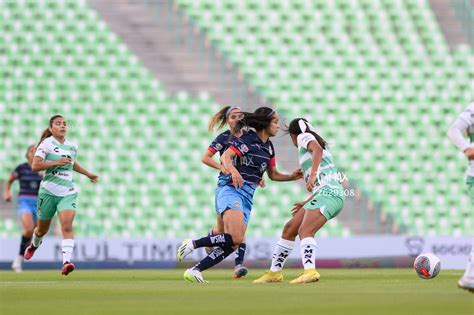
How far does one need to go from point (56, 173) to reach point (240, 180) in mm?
3248

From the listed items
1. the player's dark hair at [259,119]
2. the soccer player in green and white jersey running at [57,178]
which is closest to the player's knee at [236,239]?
the player's dark hair at [259,119]

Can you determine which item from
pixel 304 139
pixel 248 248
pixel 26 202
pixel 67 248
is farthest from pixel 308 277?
pixel 248 248

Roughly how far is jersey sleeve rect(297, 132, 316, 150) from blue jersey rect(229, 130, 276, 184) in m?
1.00

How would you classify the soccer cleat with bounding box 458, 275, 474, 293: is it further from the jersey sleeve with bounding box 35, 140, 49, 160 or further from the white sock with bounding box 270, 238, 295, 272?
the jersey sleeve with bounding box 35, 140, 49, 160

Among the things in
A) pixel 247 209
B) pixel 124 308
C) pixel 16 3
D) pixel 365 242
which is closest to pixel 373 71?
pixel 365 242

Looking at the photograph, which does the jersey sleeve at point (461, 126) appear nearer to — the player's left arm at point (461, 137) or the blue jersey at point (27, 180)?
the player's left arm at point (461, 137)

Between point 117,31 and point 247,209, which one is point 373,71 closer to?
point 117,31

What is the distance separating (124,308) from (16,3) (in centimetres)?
1784

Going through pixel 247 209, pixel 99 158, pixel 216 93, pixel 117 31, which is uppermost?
pixel 117 31

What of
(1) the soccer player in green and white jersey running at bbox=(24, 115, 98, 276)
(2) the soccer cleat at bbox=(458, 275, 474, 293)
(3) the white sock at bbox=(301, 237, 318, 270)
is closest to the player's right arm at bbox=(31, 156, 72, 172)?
(1) the soccer player in green and white jersey running at bbox=(24, 115, 98, 276)

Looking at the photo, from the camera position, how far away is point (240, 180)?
11.2 m

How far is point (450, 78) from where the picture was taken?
23.5 m

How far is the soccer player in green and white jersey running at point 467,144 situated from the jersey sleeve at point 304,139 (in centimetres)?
226

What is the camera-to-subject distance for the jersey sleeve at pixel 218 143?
42.3 feet
